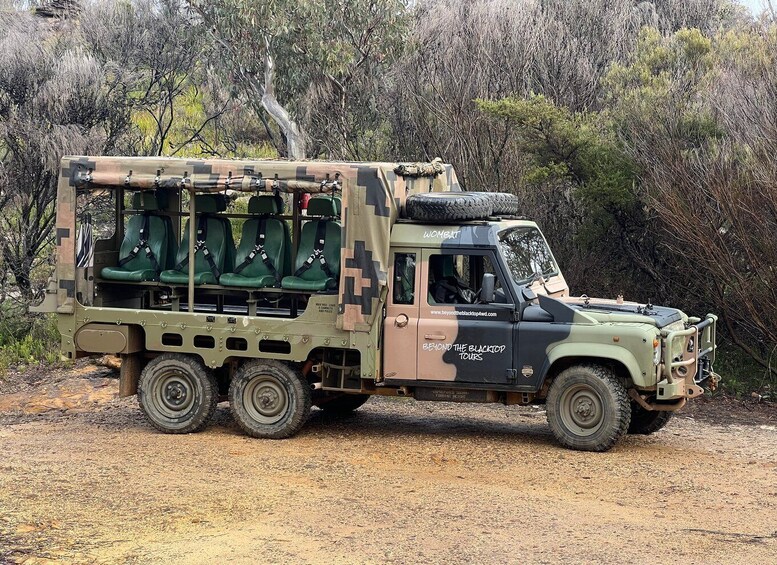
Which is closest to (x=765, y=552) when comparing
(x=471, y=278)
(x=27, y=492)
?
(x=471, y=278)

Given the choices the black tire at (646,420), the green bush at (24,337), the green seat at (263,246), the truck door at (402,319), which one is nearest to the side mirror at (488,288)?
the truck door at (402,319)

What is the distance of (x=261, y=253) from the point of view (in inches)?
447

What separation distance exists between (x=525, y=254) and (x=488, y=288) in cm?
95

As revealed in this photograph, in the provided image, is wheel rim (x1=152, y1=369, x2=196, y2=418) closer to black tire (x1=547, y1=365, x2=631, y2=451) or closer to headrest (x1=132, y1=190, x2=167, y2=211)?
headrest (x1=132, y1=190, x2=167, y2=211)

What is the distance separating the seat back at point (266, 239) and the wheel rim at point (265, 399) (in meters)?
1.09

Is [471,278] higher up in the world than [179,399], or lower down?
higher up

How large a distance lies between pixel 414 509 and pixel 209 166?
425cm

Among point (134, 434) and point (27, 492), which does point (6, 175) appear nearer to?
point (134, 434)

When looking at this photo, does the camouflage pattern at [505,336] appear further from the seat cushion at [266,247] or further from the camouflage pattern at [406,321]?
the seat cushion at [266,247]

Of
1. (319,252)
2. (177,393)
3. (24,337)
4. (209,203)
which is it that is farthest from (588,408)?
(24,337)

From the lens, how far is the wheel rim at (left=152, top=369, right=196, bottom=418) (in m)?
11.3

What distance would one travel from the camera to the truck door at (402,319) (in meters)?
10.5

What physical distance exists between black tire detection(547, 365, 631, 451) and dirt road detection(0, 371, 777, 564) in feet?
0.58

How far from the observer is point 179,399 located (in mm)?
11352
